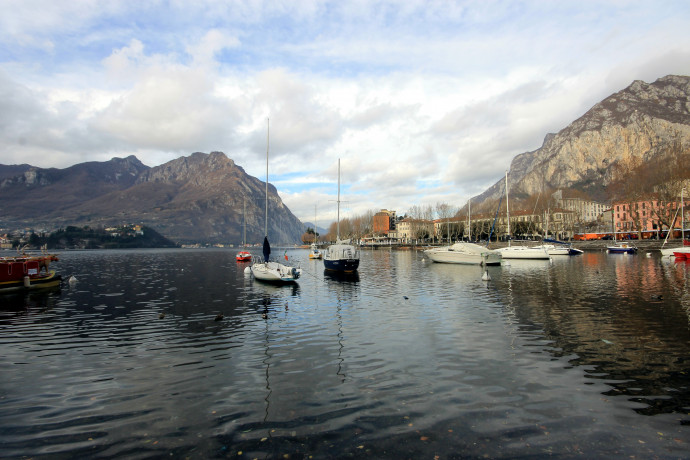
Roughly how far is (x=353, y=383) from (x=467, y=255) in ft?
167

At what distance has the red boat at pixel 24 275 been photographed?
103ft

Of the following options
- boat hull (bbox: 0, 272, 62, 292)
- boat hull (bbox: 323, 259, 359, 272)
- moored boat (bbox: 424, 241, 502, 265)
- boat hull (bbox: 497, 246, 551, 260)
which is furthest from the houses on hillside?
boat hull (bbox: 0, 272, 62, 292)

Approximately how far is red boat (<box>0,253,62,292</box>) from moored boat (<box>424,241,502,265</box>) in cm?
5066

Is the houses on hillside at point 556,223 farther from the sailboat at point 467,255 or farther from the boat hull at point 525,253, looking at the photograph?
the sailboat at point 467,255

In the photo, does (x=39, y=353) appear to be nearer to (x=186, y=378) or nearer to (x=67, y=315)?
(x=186, y=378)

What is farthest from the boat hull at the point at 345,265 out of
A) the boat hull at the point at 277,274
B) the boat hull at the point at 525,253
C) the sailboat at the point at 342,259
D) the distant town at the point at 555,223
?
the distant town at the point at 555,223

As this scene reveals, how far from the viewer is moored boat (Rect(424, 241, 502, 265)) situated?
5503 cm

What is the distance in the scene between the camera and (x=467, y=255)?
57281 millimetres

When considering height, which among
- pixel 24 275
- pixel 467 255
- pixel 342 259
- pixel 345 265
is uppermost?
pixel 342 259

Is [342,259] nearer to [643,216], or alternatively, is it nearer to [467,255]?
[467,255]

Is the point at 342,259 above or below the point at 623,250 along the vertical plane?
above

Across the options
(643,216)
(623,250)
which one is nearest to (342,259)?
(623,250)

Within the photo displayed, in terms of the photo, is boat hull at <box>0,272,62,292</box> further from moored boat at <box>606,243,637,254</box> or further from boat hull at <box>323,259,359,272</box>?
moored boat at <box>606,243,637,254</box>

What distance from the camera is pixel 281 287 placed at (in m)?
33.9
